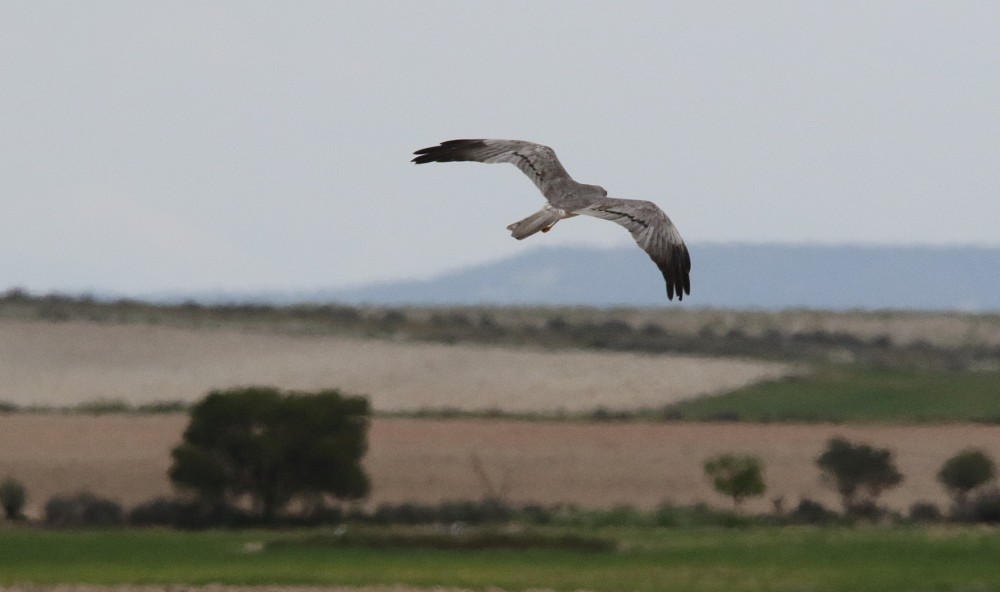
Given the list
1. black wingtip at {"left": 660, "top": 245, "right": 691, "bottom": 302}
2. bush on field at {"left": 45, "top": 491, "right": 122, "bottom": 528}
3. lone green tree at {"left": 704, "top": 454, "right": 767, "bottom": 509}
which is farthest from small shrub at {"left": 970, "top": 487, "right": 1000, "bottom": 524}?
black wingtip at {"left": 660, "top": 245, "right": 691, "bottom": 302}

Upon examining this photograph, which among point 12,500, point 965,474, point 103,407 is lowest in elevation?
point 12,500

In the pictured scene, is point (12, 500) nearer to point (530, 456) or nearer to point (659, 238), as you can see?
point (530, 456)

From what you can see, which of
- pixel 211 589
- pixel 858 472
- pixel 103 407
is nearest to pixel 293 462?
pixel 858 472

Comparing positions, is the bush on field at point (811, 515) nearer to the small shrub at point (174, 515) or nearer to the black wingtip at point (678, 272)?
the small shrub at point (174, 515)

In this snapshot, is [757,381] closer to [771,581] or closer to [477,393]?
[477,393]

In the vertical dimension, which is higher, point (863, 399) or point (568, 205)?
point (568, 205)

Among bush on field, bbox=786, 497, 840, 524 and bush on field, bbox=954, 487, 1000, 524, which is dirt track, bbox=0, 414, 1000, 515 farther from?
bush on field, bbox=954, 487, 1000, 524

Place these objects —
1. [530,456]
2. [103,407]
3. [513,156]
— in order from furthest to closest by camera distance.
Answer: [103,407] → [530,456] → [513,156]

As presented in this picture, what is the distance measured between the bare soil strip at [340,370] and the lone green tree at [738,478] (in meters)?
17.3

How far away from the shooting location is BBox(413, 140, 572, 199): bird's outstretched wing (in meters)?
15.7

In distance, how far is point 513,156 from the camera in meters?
16.0

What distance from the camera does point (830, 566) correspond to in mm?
36438

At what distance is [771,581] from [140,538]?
13.6 metres

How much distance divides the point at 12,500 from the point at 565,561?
14.9 m
